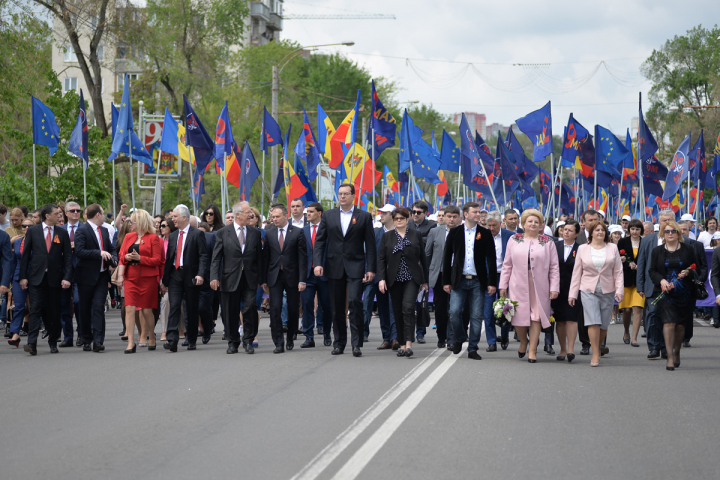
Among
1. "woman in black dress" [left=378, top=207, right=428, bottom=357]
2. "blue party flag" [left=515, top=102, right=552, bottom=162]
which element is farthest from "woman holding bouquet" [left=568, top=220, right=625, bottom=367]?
"blue party flag" [left=515, top=102, right=552, bottom=162]

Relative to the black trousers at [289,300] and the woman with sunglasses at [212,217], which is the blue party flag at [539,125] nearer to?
the woman with sunglasses at [212,217]

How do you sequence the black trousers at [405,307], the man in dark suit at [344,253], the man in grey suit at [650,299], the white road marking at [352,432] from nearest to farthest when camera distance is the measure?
the white road marking at [352,432]
the black trousers at [405,307]
the man in grey suit at [650,299]
the man in dark suit at [344,253]

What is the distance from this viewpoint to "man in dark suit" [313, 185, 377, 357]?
1223cm

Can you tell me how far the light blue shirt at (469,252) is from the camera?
11984 millimetres

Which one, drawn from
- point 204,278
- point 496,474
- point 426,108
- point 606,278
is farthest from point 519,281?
point 426,108

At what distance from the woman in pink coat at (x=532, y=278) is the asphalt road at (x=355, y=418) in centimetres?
54

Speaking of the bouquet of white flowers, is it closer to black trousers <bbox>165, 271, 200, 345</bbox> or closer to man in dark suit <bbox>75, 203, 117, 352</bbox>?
black trousers <bbox>165, 271, 200, 345</bbox>

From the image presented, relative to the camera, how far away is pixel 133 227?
1436cm

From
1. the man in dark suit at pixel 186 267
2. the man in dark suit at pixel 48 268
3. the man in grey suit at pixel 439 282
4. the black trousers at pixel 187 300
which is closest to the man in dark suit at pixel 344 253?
the man in grey suit at pixel 439 282

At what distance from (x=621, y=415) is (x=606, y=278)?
12.8 ft

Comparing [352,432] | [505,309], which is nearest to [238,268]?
[505,309]

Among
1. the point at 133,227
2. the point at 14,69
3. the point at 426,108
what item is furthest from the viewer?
the point at 426,108

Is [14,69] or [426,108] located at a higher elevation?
[426,108]

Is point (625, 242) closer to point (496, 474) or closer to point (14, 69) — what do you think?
point (496, 474)
